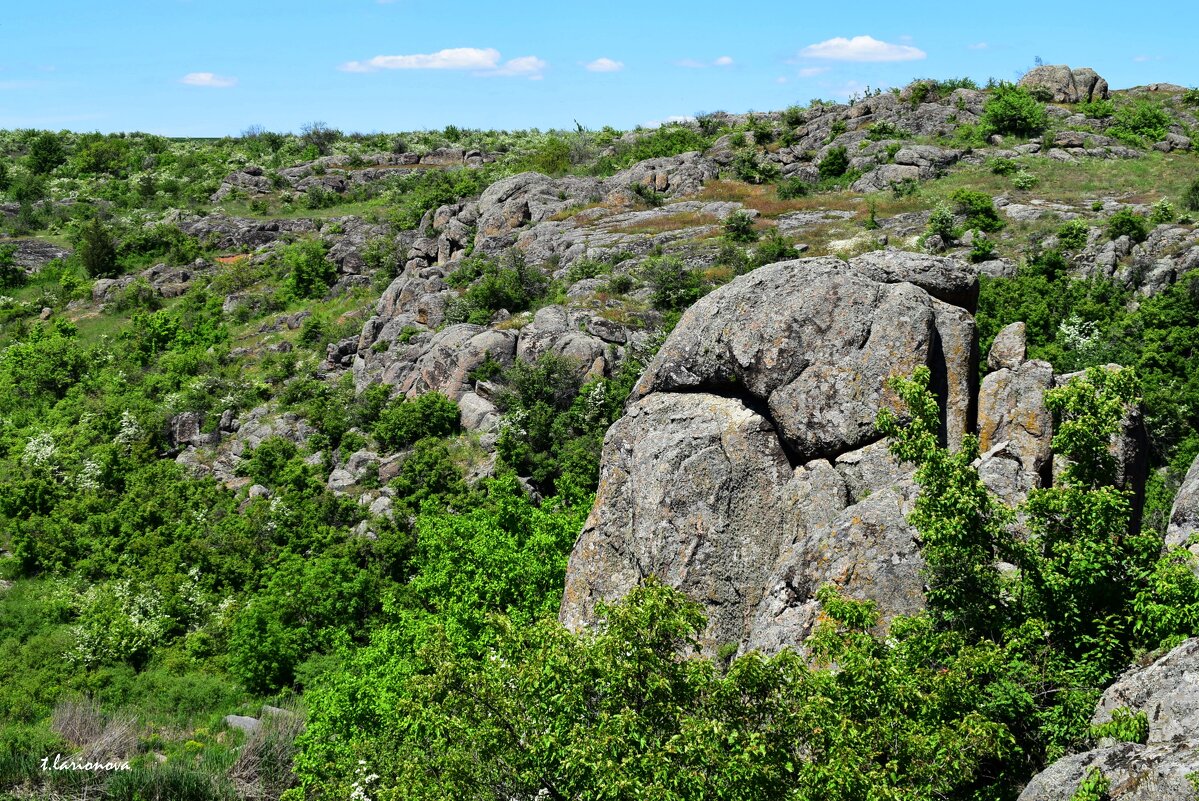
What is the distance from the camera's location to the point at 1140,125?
7462 centimetres

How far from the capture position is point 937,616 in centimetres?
1728

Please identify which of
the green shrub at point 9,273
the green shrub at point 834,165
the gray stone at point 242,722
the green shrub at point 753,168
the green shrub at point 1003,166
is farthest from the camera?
the green shrub at point 9,273

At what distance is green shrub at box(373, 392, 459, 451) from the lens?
147 feet

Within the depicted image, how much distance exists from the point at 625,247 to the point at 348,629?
31.1 meters

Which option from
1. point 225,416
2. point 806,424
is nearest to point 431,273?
point 225,416

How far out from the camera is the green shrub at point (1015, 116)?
244 feet

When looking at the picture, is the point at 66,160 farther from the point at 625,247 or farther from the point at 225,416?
the point at 625,247

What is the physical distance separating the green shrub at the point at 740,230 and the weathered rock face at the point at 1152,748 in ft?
150

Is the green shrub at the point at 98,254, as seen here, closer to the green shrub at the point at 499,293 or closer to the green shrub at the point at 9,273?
the green shrub at the point at 9,273

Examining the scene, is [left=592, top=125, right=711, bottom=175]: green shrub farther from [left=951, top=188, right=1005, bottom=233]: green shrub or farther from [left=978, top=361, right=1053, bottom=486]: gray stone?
[left=978, top=361, right=1053, bottom=486]: gray stone

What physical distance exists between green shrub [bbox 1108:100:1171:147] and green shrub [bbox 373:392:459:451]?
59708 millimetres

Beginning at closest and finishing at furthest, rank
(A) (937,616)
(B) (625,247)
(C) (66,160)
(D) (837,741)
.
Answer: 1. (D) (837,741)
2. (A) (937,616)
3. (B) (625,247)
4. (C) (66,160)

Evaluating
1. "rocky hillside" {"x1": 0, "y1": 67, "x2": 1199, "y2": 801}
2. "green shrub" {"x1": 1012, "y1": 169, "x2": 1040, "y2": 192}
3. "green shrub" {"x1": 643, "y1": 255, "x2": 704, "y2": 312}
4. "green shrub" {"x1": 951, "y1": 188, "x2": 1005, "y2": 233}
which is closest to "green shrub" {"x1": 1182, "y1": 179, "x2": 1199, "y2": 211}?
"rocky hillside" {"x1": 0, "y1": 67, "x2": 1199, "y2": 801}

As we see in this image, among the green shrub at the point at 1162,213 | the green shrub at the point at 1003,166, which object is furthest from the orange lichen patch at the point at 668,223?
the green shrub at the point at 1162,213
